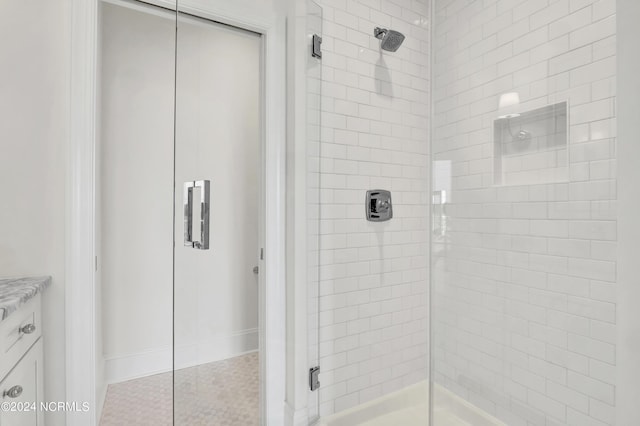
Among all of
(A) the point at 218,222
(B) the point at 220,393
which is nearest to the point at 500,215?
(A) the point at 218,222

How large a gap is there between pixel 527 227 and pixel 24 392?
5.29ft

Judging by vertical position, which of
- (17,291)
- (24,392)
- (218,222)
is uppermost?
(218,222)

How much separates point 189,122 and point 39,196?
666 mm

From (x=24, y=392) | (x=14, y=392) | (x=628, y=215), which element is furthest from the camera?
(x=24, y=392)

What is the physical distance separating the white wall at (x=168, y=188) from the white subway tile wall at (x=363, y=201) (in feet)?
1.09

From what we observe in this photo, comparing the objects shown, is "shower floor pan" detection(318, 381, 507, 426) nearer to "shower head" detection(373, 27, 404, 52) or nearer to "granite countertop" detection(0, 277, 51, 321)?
"granite countertop" detection(0, 277, 51, 321)

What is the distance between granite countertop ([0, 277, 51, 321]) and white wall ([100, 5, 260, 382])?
0.49 m

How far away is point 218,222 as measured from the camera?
1.41m

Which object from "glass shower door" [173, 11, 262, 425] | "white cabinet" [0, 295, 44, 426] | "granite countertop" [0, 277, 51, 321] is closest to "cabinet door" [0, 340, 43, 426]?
"white cabinet" [0, 295, 44, 426]

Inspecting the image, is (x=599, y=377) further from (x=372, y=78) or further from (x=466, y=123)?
(x=372, y=78)

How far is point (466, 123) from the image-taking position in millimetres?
809

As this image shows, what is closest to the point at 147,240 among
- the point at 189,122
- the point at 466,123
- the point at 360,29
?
the point at 189,122

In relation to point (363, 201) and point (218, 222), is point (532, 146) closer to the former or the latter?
point (363, 201)

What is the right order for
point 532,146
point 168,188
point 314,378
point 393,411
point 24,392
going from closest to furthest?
point 532,146
point 24,392
point 393,411
point 314,378
point 168,188
